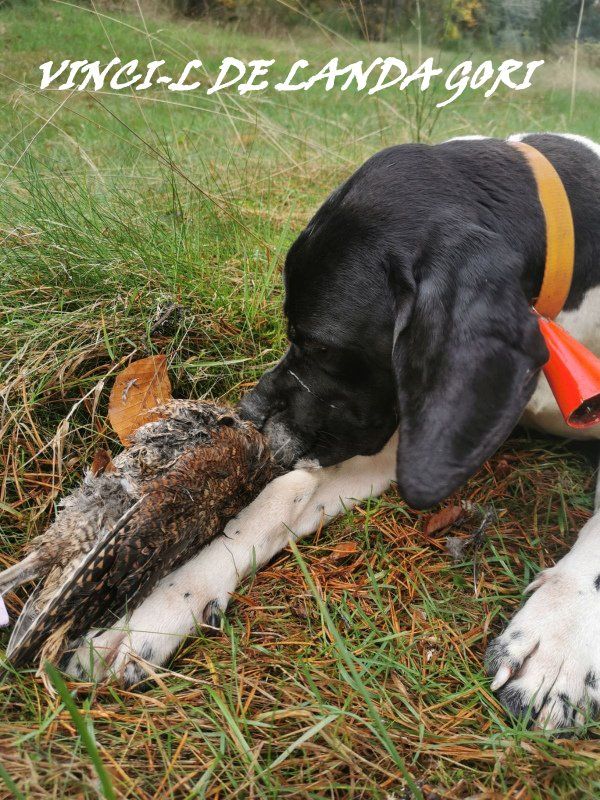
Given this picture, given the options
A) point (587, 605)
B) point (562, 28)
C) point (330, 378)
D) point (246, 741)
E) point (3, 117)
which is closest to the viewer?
point (246, 741)

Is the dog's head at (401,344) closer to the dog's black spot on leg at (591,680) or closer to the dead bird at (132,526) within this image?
the dead bird at (132,526)

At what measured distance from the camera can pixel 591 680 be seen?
5.73ft

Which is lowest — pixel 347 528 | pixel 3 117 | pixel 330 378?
pixel 347 528

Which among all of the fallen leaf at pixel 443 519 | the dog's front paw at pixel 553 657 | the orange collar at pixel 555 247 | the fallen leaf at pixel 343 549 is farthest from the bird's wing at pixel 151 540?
the orange collar at pixel 555 247

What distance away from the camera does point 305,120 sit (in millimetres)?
5723

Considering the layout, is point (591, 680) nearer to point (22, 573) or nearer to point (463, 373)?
point (463, 373)

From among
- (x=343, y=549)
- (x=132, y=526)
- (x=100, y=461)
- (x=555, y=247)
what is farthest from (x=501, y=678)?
(x=100, y=461)

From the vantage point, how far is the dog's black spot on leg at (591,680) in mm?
1742

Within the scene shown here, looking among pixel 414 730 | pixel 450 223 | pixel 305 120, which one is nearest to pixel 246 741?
pixel 414 730

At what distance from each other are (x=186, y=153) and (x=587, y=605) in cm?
380

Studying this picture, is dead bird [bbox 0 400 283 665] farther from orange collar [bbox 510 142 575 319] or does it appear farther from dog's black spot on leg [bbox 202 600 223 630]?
orange collar [bbox 510 142 575 319]

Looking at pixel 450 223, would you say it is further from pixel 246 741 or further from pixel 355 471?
pixel 246 741

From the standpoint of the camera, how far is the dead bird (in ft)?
5.33

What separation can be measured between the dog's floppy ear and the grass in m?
0.42
